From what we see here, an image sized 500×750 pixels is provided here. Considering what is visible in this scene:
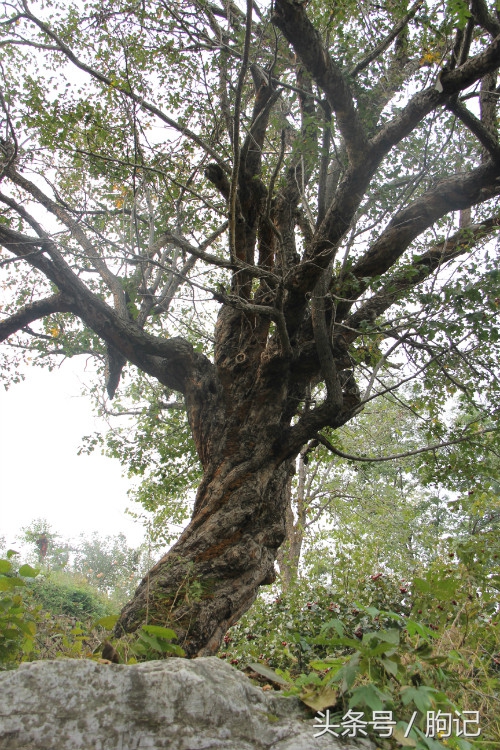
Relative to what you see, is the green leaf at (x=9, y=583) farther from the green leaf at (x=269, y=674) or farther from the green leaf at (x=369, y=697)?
the green leaf at (x=369, y=697)

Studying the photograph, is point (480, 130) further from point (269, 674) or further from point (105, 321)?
point (269, 674)

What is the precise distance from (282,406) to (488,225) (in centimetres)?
299

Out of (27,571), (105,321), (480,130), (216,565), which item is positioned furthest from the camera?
(105,321)

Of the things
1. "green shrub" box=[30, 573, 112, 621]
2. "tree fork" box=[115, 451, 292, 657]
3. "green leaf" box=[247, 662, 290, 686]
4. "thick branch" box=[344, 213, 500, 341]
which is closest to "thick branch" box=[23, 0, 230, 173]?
"thick branch" box=[344, 213, 500, 341]

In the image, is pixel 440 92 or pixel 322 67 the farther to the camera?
pixel 440 92

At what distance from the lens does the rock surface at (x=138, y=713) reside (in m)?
1.53

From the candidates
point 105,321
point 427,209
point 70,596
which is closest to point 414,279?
point 427,209

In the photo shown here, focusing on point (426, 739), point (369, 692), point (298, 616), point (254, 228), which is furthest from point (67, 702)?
point (254, 228)

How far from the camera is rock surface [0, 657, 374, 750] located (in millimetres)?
1526

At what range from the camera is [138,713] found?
162cm

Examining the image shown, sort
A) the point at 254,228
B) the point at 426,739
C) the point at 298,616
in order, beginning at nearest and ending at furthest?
the point at 426,739, the point at 298,616, the point at 254,228

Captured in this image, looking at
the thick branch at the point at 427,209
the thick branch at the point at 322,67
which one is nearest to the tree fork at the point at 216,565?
the thick branch at the point at 427,209

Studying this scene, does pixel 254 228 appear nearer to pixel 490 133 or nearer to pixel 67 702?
pixel 490 133

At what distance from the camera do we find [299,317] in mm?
5070
